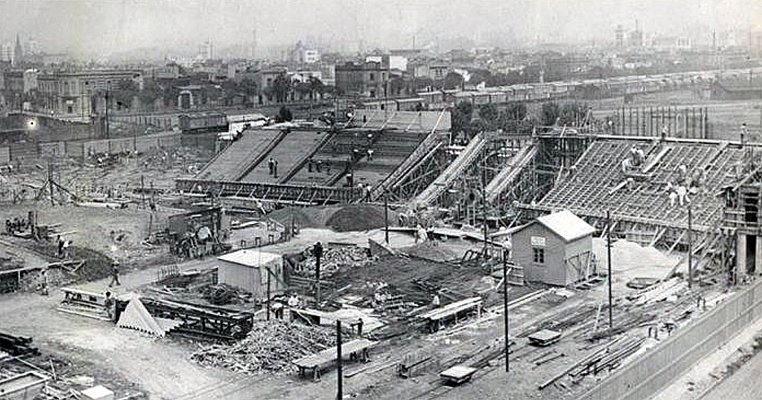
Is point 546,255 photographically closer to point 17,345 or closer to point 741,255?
point 741,255

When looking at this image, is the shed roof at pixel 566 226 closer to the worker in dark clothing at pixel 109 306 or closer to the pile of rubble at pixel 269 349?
the pile of rubble at pixel 269 349

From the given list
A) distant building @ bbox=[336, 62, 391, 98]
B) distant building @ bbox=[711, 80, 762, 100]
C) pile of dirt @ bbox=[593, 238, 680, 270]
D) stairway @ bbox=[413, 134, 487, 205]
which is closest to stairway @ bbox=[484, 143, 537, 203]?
stairway @ bbox=[413, 134, 487, 205]

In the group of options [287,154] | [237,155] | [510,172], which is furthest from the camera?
[237,155]

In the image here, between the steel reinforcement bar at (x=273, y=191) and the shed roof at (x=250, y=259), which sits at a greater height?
the steel reinforcement bar at (x=273, y=191)

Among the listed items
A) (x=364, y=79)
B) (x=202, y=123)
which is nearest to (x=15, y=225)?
(x=202, y=123)

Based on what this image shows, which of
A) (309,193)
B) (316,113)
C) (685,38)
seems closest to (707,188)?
(309,193)

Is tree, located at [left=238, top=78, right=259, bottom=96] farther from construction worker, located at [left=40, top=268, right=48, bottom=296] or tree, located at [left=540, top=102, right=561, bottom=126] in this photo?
construction worker, located at [left=40, top=268, right=48, bottom=296]

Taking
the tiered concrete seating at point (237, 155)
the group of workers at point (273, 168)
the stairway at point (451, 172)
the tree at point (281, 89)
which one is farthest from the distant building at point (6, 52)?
the tree at point (281, 89)
